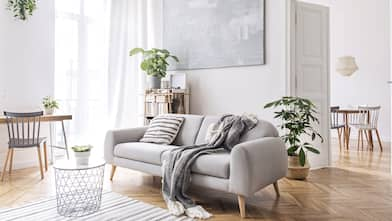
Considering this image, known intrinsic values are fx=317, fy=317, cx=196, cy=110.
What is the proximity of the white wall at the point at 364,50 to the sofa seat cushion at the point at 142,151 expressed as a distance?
5.22 m

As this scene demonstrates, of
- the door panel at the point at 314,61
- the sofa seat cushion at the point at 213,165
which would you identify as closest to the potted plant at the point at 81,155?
the sofa seat cushion at the point at 213,165

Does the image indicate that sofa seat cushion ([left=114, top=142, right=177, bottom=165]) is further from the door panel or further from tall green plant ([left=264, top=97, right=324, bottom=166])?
the door panel

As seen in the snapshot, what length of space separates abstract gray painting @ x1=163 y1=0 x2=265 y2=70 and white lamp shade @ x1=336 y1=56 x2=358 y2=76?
11.3 feet

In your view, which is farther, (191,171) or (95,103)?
(95,103)

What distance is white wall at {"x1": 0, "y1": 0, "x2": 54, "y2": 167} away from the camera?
397cm

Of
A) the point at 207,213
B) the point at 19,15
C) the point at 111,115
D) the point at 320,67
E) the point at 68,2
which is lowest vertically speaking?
the point at 207,213

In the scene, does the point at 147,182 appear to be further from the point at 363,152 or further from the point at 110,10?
the point at 363,152

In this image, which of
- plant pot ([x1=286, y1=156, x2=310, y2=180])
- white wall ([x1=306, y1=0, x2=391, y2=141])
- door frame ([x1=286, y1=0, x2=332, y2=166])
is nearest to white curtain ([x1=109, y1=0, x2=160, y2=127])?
door frame ([x1=286, y1=0, x2=332, y2=166])

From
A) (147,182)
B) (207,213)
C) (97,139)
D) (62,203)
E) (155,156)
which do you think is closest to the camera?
(207,213)

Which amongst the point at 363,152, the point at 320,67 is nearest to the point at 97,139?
the point at 320,67

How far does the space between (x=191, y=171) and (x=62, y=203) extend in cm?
111

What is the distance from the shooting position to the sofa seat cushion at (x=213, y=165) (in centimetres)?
248

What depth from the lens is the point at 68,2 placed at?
4668mm

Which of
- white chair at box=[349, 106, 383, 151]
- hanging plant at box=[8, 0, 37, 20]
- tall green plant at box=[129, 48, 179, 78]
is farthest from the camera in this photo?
white chair at box=[349, 106, 383, 151]
